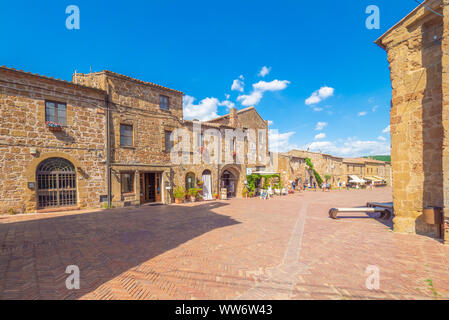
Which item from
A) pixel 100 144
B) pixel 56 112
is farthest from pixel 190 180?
pixel 56 112

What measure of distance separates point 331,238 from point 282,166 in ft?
64.3

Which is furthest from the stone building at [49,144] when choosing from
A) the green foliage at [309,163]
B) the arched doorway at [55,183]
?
the green foliage at [309,163]

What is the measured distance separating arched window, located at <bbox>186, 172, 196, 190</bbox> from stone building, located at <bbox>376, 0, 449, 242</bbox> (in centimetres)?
1226

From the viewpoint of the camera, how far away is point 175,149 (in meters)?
15.2

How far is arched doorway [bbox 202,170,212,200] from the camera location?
A: 1672 centimetres

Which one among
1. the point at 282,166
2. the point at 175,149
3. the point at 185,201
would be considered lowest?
the point at 185,201

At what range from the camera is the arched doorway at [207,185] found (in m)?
16.7

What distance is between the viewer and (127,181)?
13.1m

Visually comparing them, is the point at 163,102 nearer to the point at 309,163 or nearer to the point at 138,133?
the point at 138,133

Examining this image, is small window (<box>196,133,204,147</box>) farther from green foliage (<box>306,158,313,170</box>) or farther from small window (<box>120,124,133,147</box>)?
green foliage (<box>306,158,313,170</box>)

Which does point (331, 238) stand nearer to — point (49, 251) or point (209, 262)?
point (209, 262)

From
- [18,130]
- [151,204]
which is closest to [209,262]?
[151,204]

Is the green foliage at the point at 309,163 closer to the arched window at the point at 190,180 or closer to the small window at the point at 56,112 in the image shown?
the arched window at the point at 190,180
